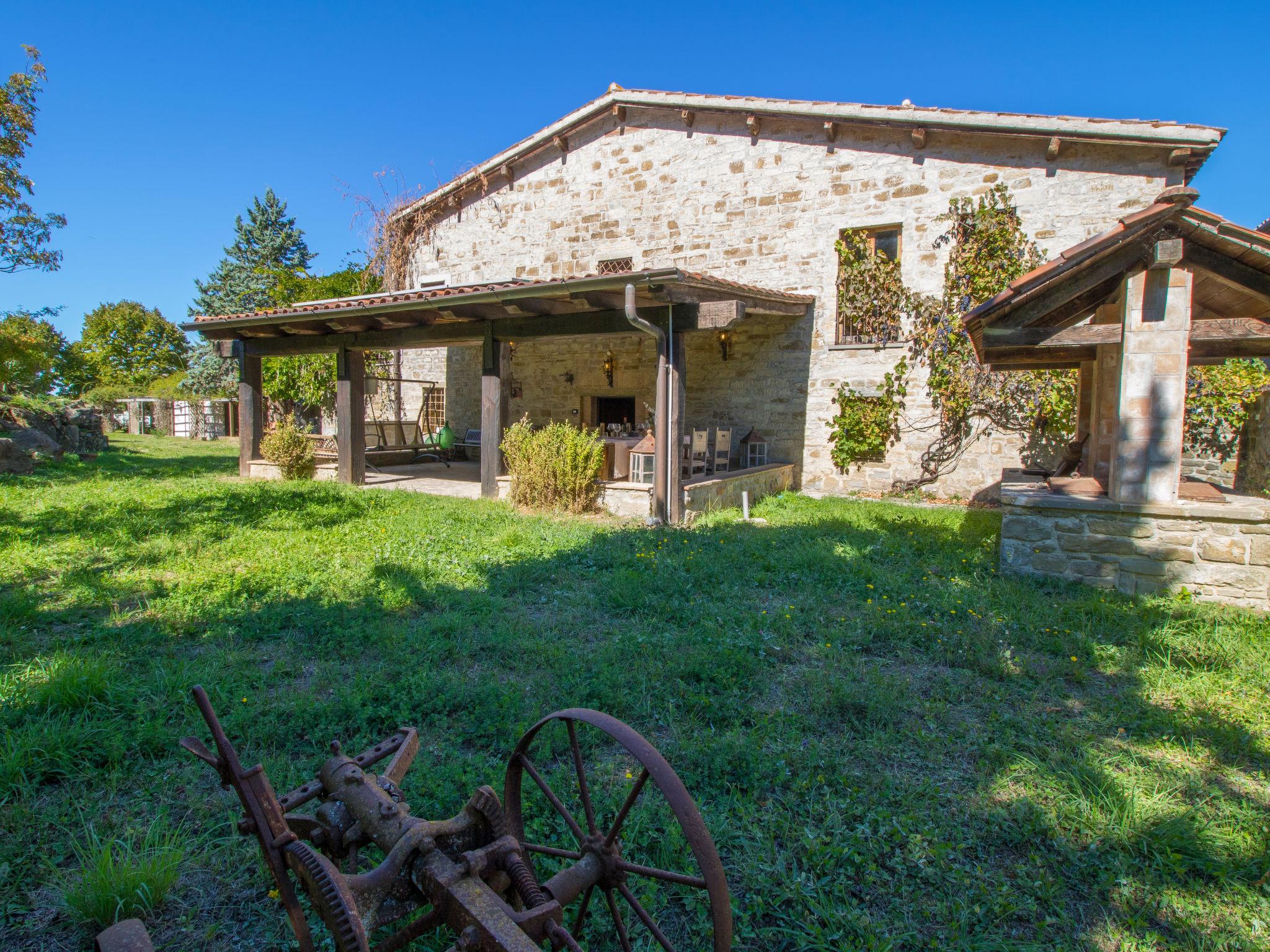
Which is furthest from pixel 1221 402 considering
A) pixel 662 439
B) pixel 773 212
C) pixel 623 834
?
pixel 623 834

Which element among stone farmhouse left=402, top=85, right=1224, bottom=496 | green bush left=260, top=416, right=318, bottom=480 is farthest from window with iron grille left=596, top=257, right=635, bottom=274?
green bush left=260, top=416, right=318, bottom=480

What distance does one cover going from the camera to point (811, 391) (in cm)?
1020

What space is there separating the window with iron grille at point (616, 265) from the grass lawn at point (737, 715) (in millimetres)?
7247

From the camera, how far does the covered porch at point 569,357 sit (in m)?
7.21

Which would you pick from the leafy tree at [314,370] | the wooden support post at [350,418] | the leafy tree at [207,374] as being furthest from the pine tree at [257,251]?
the wooden support post at [350,418]

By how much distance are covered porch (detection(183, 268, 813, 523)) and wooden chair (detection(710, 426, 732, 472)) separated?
0.15 ft

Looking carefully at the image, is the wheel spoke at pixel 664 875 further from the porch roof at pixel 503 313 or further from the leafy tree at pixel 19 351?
the leafy tree at pixel 19 351

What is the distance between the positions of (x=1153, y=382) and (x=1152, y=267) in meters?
0.81

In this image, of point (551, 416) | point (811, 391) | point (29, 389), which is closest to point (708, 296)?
point (811, 391)

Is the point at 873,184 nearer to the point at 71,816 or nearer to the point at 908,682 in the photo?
the point at 908,682

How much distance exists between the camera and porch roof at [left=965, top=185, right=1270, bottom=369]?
172 inches

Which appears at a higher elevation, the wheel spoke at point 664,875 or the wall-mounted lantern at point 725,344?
the wall-mounted lantern at point 725,344

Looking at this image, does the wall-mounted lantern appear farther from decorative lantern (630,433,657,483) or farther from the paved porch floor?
the paved porch floor

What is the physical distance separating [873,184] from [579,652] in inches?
346
